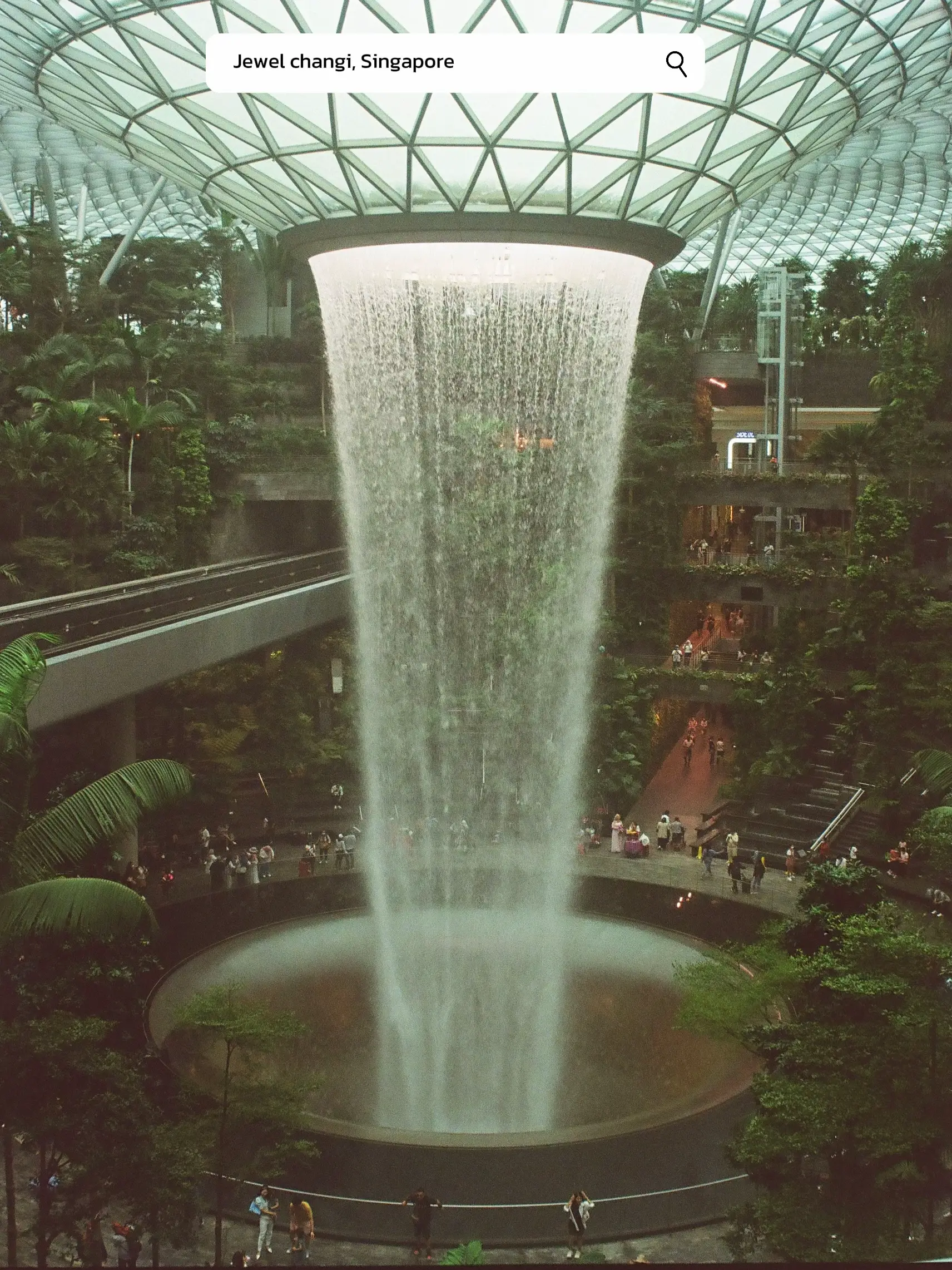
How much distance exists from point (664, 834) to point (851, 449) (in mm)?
16715

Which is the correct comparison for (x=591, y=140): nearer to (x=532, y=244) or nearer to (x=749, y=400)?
(x=532, y=244)

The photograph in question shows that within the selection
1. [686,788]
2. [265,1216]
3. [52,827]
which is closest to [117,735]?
[265,1216]

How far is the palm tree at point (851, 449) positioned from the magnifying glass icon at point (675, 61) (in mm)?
36161

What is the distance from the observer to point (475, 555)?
3625 centimetres

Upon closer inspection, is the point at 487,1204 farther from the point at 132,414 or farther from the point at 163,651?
the point at 132,414

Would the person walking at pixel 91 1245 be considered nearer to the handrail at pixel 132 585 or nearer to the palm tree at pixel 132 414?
the handrail at pixel 132 585

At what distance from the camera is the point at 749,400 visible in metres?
62.6

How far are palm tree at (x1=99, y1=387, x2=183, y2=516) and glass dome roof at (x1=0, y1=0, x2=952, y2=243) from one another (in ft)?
46.1

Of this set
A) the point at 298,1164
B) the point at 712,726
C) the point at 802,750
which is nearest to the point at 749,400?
the point at 712,726

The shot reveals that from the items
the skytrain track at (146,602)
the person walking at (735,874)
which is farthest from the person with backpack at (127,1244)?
the person walking at (735,874)

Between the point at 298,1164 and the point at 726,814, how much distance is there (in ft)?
72.7

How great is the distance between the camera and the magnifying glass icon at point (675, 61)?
8008 millimetres

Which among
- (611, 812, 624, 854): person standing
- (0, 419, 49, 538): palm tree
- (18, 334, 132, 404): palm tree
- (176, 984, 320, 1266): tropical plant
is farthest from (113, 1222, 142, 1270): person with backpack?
(18, 334, 132, 404): palm tree
